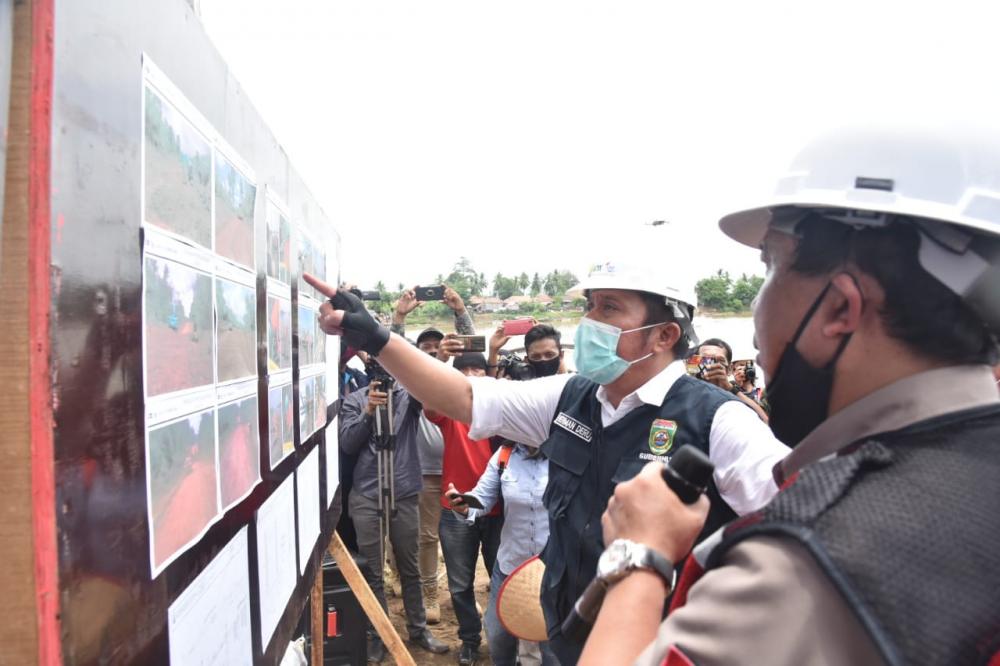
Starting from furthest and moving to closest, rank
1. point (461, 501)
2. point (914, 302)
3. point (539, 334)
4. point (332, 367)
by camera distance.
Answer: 1. point (539, 334)
2. point (461, 501)
3. point (332, 367)
4. point (914, 302)

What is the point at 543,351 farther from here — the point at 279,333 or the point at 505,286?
the point at 505,286

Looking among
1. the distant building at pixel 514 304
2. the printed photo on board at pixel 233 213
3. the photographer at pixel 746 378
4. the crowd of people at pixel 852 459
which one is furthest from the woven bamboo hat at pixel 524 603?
the distant building at pixel 514 304

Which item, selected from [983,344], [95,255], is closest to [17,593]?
[95,255]

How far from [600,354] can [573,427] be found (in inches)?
11.2

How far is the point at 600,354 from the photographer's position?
226 cm

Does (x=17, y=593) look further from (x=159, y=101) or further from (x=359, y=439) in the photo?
(x=359, y=439)

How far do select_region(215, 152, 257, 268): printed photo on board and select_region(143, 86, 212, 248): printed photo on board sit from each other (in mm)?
63

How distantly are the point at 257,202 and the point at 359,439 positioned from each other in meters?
3.07

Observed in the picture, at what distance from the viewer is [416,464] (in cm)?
484

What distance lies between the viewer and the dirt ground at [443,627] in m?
4.86

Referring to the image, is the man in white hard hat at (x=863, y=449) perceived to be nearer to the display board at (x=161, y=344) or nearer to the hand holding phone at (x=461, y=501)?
the display board at (x=161, y=344)

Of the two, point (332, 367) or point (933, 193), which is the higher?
point (933, 193)

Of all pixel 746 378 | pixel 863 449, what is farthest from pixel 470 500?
pixel 746 378

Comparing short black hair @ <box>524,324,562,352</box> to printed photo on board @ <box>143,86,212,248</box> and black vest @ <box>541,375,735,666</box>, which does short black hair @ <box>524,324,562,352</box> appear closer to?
black vest @ <box>541,375,735,666</box>
